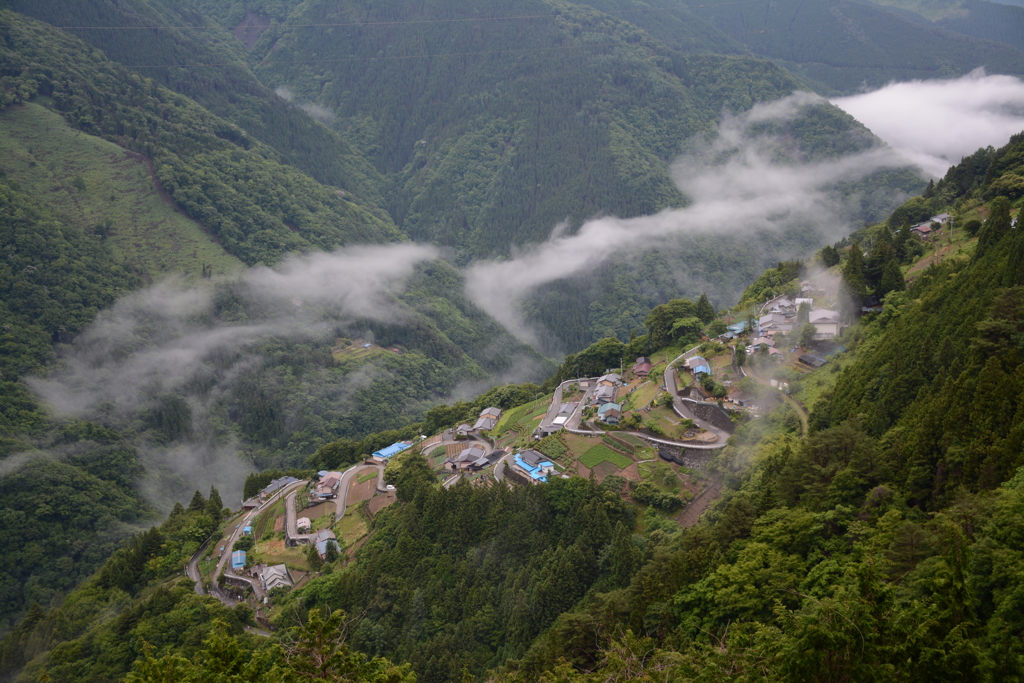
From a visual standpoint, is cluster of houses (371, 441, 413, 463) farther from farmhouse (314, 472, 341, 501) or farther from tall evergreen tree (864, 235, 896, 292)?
tall evergreen tree (864, 235, 896, 292)

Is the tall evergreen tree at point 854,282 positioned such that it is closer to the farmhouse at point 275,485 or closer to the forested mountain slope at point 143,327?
the farmhouse at point 275,485

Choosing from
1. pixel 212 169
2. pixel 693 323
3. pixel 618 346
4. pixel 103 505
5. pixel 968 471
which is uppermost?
pixel 968 471

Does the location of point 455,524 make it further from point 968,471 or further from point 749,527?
point 968,471

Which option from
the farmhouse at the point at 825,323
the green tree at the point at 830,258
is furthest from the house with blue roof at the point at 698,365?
the green tree at the point at 830,258

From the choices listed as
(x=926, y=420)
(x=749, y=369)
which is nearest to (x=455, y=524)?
(x=749, y=369)

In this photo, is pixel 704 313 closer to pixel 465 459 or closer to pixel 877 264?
pixel 877 264

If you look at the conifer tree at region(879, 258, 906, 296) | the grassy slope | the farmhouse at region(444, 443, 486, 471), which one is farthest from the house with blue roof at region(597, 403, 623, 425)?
the grassy slope
